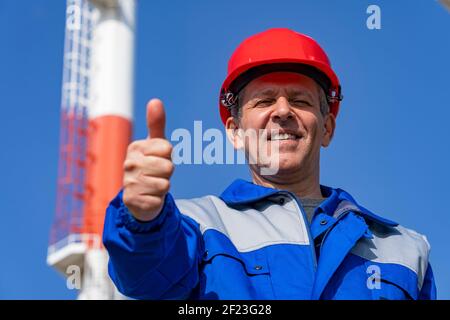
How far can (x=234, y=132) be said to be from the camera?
3295 mm

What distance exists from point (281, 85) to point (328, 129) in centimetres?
46

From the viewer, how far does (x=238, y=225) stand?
275 cm

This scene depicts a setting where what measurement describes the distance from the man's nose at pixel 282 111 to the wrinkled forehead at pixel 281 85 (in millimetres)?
68

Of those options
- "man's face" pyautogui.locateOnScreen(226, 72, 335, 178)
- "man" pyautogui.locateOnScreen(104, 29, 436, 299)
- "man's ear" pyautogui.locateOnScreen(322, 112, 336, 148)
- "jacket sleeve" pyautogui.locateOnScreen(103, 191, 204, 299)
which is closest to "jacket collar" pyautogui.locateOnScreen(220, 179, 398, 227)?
"man" pyautogui.locateOnScreen(104, 29, 436, 299)

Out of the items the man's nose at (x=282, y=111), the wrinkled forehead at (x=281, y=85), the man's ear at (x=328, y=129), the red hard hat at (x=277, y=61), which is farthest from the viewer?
the man's ear at (x=328, y=129)

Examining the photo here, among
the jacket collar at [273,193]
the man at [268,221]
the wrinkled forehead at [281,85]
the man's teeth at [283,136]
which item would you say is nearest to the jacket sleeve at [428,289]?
the man at [268,221]

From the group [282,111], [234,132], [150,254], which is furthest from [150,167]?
[234,132]

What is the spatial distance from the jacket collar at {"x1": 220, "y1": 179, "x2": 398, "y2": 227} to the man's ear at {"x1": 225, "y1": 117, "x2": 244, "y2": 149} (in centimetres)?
24

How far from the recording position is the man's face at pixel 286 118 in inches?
118

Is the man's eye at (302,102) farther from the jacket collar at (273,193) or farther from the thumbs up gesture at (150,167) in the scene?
the thumbs up gesture at (150,167)

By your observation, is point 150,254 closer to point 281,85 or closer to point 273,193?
point 273,193

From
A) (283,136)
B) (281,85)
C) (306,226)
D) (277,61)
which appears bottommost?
(306,226)

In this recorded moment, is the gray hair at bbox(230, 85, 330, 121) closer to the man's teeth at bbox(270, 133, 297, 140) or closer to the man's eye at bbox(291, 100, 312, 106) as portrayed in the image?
the man's eye at bbox(291, 100, 312, 106)
